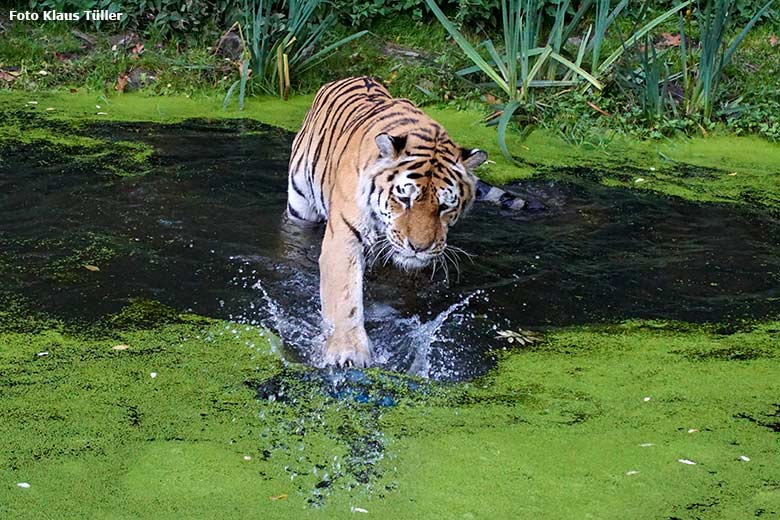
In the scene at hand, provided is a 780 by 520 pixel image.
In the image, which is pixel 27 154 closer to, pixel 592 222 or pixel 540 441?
pixel 592 222

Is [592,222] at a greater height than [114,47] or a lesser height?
lesser

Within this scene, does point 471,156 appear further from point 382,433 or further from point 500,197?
point 500,197

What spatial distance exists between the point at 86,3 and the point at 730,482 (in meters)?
6.43

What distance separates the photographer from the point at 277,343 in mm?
3814

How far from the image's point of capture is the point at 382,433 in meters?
3.17

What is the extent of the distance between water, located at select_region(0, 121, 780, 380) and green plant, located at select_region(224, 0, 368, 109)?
4.11ft

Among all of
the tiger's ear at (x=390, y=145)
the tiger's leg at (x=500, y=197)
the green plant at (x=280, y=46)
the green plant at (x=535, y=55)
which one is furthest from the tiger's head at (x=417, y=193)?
the green plant at (x=280, y=46)

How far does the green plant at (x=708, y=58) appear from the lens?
20.2 ft

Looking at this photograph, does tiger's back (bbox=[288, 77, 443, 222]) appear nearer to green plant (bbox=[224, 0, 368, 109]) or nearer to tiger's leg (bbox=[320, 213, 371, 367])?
tiger's leg (bbox=[320, 213, 371, 367])

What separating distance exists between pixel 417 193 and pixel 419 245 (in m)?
0.19

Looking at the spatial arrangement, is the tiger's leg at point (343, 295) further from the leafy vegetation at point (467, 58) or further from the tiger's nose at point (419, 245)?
the leafy vegetation at point (467, 58)

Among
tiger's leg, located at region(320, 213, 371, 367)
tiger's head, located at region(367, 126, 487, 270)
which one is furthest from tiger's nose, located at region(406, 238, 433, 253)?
tiger's leg, located at region(320, 213, 371, 367)

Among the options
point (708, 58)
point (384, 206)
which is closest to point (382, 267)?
point (384, 206)

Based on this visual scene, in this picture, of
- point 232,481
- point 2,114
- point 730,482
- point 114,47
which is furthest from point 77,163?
point 730,482
